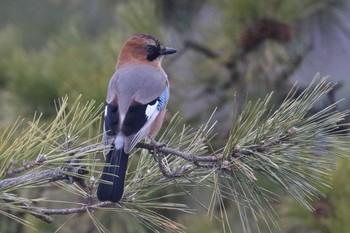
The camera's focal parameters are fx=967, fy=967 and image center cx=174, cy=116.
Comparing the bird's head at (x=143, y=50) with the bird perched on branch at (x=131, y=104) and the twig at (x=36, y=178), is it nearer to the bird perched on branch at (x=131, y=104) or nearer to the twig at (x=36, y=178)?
the bird perched on branch at (x=131, y=104)

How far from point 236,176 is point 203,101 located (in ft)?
5.56

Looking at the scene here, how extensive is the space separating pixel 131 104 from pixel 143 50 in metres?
0.61

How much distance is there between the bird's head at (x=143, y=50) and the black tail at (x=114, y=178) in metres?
0.96

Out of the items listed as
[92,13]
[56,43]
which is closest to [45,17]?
[92,13]

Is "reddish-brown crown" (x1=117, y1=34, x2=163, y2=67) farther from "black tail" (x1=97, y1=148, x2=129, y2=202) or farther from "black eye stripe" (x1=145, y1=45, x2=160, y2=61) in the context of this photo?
"black tail" (x1=97, y1=148, x2=129, y2=202)

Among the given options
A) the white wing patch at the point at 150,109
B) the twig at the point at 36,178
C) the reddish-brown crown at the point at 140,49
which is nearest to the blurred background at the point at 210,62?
the reddish-brown crown at the point at 140,49

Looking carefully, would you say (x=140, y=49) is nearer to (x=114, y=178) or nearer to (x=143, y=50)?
(x=143, y=50)

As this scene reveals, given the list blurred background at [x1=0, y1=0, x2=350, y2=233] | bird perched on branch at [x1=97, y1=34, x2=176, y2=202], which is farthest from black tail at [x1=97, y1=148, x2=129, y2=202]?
blurred background at [x1=0, y1=0, x2=350, y2=233]

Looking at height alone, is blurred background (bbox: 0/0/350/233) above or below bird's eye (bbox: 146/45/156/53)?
above

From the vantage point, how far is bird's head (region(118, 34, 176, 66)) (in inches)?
128

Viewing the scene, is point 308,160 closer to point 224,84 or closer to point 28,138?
point 28,138

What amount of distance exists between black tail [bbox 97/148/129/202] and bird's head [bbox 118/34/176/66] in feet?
3.16

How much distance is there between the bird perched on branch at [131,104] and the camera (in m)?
2.18

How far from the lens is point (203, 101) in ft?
12.0
